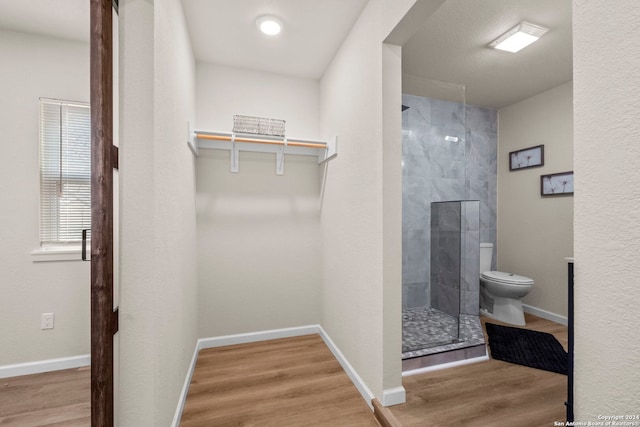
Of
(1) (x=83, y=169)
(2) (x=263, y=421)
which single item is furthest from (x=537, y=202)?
(1) (x=83, y=169)

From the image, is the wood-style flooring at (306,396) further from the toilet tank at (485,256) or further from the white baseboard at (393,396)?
the toilet tank at (485,256)

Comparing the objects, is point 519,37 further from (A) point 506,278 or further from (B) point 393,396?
(B) point 393,396

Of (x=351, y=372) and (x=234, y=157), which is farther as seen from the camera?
(x=234, y=157)

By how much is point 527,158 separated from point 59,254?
428cm

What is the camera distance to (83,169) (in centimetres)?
106

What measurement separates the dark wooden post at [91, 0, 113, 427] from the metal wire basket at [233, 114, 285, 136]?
117cm

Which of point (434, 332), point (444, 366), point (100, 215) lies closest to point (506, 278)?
point (434, 332)

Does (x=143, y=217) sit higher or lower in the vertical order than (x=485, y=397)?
higher

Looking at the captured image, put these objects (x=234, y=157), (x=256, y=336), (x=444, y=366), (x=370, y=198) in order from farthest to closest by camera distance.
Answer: (x=256, y=336)
(x=234, y=157)
(x=444, y=366)
(x=370, y=198)

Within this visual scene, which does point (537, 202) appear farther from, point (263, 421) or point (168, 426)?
point (168, 426)

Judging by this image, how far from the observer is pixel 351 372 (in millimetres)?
1841

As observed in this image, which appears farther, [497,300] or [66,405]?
[497,300]

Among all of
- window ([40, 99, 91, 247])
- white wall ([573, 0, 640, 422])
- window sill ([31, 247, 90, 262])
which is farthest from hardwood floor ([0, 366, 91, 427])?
white wall ([573, 0, 640, 422])

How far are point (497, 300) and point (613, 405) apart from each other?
2693mm
